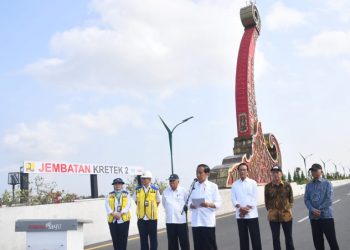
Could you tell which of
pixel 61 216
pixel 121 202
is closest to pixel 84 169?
pixel 61 216

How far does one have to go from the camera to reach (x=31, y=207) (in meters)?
10.4

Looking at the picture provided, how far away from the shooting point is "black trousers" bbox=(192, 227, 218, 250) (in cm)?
667

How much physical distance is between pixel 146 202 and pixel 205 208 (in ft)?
5.35

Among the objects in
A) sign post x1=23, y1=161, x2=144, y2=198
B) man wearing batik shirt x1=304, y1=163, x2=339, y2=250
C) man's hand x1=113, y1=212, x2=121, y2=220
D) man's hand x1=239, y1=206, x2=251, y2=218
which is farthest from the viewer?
sign post x1=23, y1=161, x2=144, y2=198

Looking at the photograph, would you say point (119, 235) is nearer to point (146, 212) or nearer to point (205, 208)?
point (146, 212)

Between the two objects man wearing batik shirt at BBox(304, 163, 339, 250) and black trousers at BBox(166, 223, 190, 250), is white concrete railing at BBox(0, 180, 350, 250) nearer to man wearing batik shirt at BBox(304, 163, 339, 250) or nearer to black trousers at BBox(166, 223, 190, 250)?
black trousers at BBox(166, 223, 190, 250)

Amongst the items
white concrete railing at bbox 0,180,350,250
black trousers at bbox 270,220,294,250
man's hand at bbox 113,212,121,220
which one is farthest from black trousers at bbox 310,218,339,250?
white concrete railing at bbox 0,180,350,250

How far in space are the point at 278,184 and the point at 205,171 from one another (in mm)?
1641

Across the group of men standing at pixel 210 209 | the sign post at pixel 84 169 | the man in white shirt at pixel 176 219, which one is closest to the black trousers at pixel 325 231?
the group of men standing at pixel 210 209

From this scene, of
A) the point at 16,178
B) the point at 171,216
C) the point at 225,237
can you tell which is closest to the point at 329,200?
the point at 171,216

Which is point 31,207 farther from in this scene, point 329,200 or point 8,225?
point 329,200

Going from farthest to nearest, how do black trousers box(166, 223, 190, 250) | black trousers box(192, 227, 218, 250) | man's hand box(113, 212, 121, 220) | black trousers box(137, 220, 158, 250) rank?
1. black trousers box(137, 220, 158, 250)
2. man's hand box(113, 212, 121, 220)
3. black trousers box(166, 223, 190, 250)
4. black trousers box(192, 227, 218, 250)

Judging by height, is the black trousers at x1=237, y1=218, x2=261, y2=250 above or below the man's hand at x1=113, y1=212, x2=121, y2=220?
below

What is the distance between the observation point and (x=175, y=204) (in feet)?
24.2
